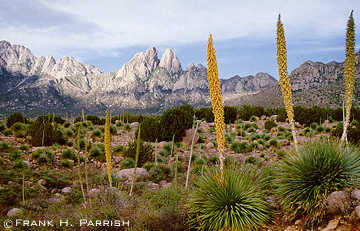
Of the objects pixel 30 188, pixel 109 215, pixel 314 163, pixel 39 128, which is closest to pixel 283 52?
pixel 314 163

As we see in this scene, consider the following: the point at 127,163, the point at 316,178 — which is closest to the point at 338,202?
the point at 316,178

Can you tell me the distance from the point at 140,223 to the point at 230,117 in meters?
18.9

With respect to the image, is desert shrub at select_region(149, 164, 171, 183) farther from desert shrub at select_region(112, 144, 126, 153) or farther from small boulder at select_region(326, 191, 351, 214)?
small boulder at select_region(326, 191, 351, 214)

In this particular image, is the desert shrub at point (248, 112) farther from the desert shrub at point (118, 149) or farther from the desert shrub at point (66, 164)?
the desert shrub at point (66, 164)

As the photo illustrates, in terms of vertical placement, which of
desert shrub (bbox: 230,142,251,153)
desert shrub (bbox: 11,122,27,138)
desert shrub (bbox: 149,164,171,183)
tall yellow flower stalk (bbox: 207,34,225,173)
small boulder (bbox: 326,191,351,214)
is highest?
tall yellow flower stalk (bbox: 207,34,225,173)

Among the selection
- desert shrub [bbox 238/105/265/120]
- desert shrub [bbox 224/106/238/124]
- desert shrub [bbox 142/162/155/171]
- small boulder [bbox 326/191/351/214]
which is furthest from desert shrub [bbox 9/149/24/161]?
desert shrub [bbox 238/105/265/120]

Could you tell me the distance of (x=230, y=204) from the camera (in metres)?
4.00

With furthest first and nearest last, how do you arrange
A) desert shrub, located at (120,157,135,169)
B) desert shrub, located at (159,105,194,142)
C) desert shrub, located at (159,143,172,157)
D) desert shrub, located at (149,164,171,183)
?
desert shrub, located at (159,105,194,142)
desert shrub, located at (159,143,172,157)
desert shrub, located at (120,157,135,169)
desert shrub, located at (149,164,171,183)

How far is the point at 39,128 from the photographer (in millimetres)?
12383

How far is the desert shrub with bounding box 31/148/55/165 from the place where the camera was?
31.5 ft

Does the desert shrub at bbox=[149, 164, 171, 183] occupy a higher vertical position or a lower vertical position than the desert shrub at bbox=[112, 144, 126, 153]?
lower

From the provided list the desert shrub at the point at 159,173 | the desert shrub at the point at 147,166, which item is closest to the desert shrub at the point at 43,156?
the desert shrub at the point at 147,166

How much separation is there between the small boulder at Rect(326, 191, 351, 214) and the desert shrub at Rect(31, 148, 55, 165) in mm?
9724

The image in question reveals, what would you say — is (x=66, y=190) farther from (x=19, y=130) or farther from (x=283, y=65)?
(x=19, y=130)
